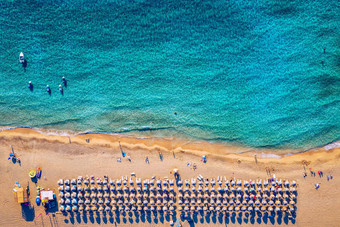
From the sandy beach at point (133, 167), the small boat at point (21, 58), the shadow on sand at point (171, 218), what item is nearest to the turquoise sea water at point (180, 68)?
the small boat at point (21, 58)

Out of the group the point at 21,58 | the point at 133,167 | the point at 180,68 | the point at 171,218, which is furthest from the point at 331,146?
the point at 21,58

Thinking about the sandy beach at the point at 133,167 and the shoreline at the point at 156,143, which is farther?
the shoreline at the point at 156,143

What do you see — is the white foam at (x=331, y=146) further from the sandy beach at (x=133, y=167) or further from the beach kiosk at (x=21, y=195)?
the beach kiosk at (x=21, y=195)

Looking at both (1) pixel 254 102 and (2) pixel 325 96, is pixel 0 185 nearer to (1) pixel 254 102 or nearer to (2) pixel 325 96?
(1) pixel 254 102

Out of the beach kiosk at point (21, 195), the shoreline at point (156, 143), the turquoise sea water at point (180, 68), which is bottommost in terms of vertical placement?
the beach kiosk at point (21, 195)

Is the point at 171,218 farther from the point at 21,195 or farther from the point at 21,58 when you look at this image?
the point at 21,58

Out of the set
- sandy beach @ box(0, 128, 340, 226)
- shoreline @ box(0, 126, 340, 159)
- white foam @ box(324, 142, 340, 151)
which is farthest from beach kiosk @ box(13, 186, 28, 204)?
white foam @ box(324, 142, 340, 151)
